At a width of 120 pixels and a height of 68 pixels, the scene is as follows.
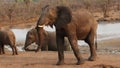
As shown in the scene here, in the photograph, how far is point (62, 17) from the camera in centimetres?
1177

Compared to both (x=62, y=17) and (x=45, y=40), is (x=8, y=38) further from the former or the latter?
(x=62, y=17)

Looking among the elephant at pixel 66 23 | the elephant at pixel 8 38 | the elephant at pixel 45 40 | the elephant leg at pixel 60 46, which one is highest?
the elephant at pixel 66 23

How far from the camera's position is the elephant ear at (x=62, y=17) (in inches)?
458

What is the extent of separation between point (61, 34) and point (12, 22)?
96.5 feet

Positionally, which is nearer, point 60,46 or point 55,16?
point 55,16

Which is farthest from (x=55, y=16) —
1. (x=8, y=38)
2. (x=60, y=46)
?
(x=8, y=38)

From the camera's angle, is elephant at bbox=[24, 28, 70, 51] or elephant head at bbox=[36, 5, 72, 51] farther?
elephant at bbox=[24, 28, 70, 51]

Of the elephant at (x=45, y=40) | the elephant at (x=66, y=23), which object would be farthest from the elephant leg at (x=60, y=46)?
the elephant at (x=45, y=40)

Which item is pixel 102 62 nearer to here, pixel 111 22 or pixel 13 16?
pixel 111 22

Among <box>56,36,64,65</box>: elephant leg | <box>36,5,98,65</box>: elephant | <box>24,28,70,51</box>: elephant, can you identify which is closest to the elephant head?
<box>36,5,98,65</box>: elephant

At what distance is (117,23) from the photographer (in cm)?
3688

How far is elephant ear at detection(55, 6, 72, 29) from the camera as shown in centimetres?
1163

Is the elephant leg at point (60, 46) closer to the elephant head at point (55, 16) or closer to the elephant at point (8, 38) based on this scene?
the elephant head at point (55, 16)

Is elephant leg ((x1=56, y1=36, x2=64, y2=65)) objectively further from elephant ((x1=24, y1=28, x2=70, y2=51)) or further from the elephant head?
elephant ((x1=24, y1=28, x2=70, y2=51))
